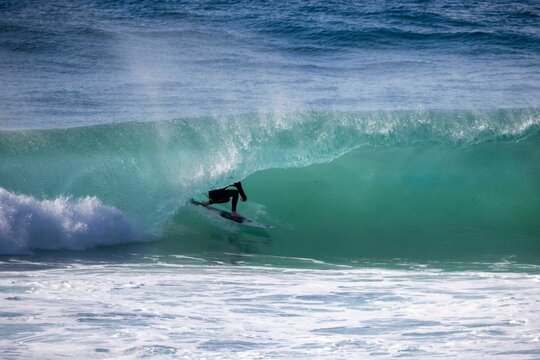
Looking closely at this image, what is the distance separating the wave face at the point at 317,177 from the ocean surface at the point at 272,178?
0.04 meters

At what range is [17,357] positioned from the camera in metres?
4.80

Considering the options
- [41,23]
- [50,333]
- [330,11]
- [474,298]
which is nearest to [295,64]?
[330,11]

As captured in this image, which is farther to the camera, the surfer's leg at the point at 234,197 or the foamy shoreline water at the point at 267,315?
the surfer's leg at the point at 234,197

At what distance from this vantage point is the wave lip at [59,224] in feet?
30.6

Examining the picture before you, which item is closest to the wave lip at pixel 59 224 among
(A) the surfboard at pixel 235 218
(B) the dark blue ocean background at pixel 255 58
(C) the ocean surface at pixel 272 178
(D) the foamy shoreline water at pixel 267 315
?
(C) the ocean surface at pixel 272 178

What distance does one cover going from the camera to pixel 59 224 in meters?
9.62

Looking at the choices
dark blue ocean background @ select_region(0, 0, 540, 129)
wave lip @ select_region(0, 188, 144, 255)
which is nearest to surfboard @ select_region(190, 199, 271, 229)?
wave lip @ select_region(0, 188, 144, 255)

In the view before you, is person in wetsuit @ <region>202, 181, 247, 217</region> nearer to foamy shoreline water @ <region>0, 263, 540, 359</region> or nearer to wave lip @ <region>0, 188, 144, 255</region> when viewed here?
wave lip @ <region>0, 188, 144, 255</region>

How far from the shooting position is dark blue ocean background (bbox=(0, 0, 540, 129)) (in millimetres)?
15781

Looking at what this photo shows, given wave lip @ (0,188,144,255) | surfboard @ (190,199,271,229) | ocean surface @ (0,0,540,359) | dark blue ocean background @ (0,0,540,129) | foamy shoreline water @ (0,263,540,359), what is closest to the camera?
foamy shoreline water @ (0,263,540,359)

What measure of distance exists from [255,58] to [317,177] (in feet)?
28.8

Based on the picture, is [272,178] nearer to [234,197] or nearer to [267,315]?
[234,197]

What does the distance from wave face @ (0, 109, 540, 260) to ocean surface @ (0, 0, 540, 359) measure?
0.13 ft

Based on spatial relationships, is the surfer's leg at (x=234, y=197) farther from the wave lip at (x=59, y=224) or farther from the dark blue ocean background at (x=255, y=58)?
the dark blue ocean background at (x=255, y=58)
